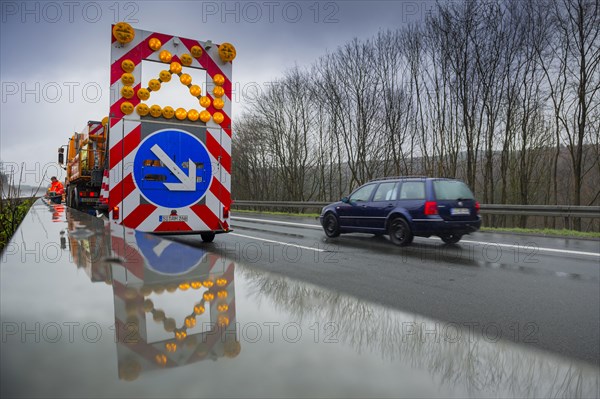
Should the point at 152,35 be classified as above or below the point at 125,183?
above

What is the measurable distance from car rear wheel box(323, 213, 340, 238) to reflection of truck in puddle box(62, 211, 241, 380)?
9.89 meters

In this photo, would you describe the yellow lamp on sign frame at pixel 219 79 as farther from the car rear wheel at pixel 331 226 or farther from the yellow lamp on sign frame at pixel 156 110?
the car rear wheel at pixel 331 226

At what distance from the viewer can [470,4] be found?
22.5 m

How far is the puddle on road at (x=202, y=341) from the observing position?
3.44 ft

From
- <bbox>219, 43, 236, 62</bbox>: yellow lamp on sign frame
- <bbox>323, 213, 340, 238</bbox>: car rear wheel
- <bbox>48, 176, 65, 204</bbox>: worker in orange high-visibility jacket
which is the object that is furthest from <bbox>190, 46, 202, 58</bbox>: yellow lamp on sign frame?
<bbox>48, 176, 65, 204</bbox>: worker in orange high-visibility jacket

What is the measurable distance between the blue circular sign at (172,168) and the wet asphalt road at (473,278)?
158 cm

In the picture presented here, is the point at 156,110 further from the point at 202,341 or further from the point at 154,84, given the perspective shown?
the point at 202,341

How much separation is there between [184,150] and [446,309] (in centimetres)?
481

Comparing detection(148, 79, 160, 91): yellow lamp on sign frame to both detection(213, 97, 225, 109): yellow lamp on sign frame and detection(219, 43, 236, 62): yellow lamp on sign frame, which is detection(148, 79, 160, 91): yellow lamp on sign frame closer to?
detection(213, 97, 225, 109): yellow lamp on sign frame

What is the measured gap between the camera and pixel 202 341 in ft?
4.05

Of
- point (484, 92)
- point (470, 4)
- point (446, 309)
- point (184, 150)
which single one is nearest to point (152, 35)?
point (184, 150)

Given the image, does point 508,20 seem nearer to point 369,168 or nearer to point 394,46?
point 394,46

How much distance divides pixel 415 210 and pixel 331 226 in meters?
2.90

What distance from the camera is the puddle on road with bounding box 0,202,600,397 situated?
41.3 inches
